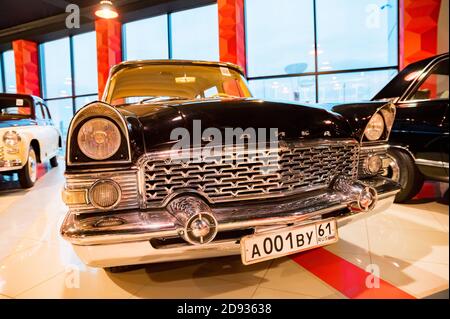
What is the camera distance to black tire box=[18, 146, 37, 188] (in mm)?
4371

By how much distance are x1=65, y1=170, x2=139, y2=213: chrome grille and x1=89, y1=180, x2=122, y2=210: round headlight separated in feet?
0.08

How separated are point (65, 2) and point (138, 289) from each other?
1014cm

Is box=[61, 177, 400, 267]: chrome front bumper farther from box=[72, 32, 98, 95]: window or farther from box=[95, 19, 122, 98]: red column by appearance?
box=[72, 32, 98, 95]: window

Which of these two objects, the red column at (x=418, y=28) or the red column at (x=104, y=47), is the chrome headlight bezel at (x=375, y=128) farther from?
the red column at (x=104, y=47)

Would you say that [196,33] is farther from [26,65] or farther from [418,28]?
[26,65]

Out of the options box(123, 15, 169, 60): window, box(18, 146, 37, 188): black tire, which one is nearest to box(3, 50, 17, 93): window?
box(123, 15, 169, 60): window

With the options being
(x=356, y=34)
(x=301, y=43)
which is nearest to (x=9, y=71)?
(x=301, y=43)

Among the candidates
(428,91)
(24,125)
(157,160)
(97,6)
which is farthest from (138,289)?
(97,6)

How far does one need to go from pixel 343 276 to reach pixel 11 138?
13.5 ft

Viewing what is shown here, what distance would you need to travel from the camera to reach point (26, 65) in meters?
11.8

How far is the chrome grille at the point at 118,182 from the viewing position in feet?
4.65

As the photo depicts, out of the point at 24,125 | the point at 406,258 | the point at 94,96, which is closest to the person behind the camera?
the point at 406,258
